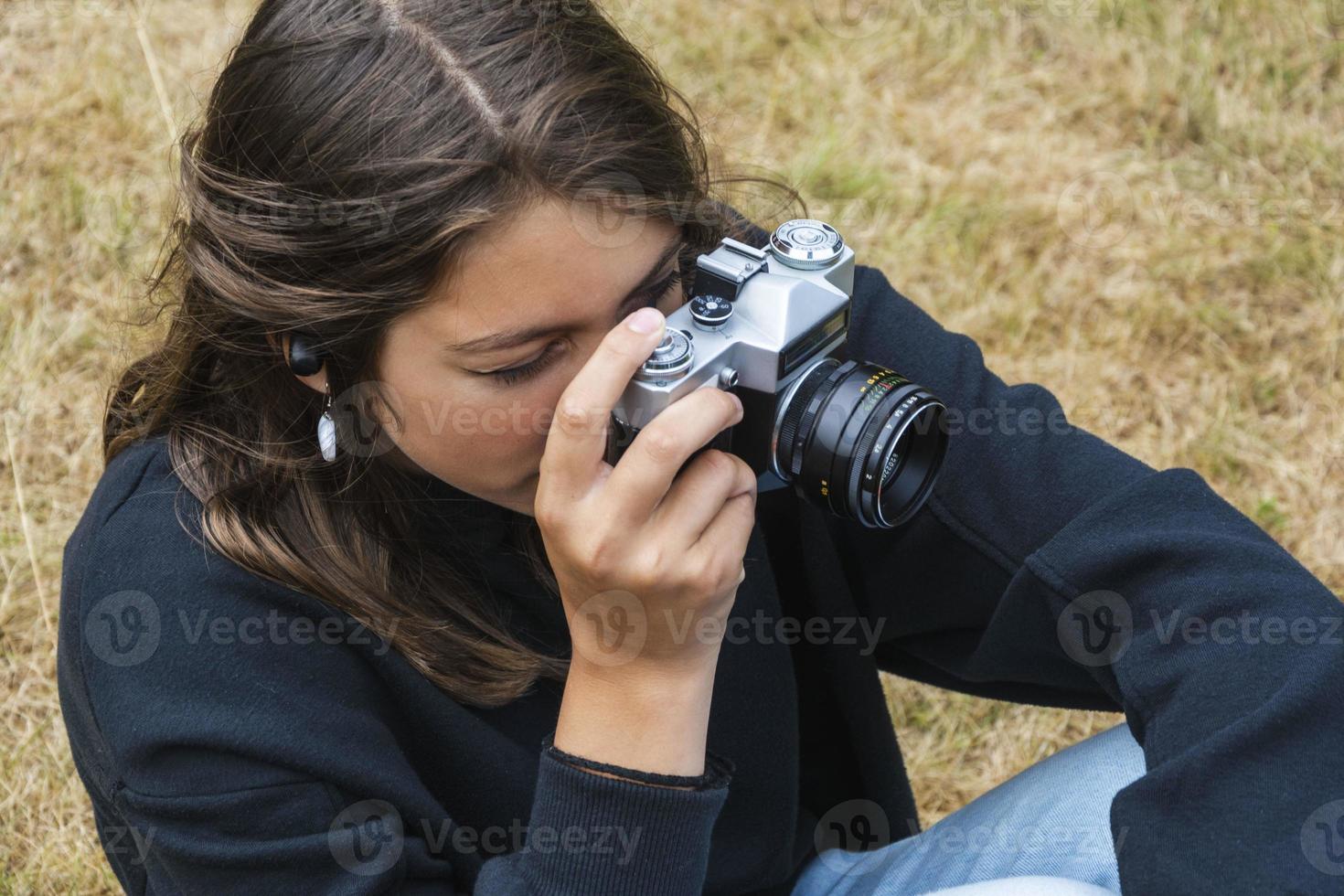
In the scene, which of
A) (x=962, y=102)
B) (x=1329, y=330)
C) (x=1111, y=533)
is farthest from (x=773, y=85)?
(x=1111, y=533)

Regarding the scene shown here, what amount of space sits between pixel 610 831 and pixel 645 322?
1.39 feet

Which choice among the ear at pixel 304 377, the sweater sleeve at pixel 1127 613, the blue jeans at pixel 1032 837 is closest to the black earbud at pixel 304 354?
the ear at pixel 304 377

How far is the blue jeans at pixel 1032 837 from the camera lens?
134 cm

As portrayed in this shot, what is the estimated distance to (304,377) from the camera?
1220mm

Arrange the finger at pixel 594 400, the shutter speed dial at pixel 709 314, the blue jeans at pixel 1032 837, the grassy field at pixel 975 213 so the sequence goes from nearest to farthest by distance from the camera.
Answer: the finger at pixel 594 400
the shutter speed dial at pixel 709 314
the blue jeans at pixel 1032 837
the grassy field at pixel 975 213

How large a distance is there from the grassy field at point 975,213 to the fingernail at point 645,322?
4.19 feet

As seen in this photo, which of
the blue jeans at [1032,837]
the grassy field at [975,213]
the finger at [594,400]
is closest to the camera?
the finger at [594,400]

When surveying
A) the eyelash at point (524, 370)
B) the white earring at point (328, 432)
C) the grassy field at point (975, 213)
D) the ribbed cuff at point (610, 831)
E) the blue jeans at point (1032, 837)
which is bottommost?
the grassy field at point (975, 213)

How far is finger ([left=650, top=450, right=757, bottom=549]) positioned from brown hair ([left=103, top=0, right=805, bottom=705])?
0.23 meters

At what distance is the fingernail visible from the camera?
111cm

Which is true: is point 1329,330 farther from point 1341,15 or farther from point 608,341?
point 608,341

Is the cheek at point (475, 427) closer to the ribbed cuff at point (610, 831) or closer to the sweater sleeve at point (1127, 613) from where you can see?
the ribbed cuff at point (610, 831)

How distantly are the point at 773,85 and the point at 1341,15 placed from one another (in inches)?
51.3

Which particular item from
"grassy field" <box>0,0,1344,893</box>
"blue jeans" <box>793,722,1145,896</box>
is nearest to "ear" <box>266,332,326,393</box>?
"blue jeans" <box>793,722,1145,896</box>
